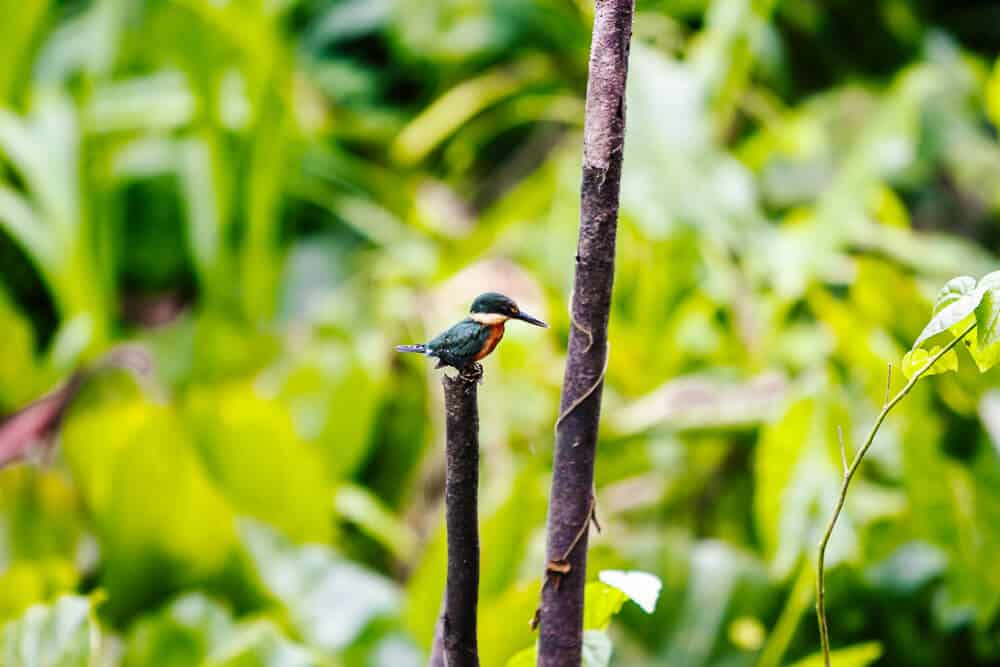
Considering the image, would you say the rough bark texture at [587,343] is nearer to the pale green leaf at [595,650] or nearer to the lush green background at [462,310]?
the pale green leaf at [595,650]

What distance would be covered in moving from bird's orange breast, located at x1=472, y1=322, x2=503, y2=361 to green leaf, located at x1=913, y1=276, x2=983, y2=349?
130 mm

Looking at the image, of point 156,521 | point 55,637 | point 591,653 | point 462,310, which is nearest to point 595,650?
point 591,653

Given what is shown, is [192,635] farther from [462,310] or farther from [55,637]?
[462,310]

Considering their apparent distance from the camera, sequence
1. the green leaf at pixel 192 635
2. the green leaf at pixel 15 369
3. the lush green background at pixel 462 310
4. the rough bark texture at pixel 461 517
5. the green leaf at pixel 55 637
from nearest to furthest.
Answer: the rough bark texture at pixel 461 517 < the green leaf at pixel 55 637 < the green leaf at pixel 192 635 < the lush green background at pixel 462 310 < the green leaf at pixel 15 369

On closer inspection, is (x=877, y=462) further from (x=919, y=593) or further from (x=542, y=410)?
(x=542, y=410)

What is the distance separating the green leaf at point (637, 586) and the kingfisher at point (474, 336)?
0.09 metres

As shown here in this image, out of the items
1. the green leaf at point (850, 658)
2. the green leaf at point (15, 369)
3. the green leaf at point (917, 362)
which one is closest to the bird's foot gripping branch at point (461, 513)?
the green leaf at point (917, 362)

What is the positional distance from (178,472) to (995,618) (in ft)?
1.88

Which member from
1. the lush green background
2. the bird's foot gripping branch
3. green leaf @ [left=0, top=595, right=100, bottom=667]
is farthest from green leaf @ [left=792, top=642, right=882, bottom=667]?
green leaf @ [left=0, top=595, right=100, bottom=667]

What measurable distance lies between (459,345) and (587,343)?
0.13 feet

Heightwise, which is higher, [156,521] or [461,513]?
[156,521]

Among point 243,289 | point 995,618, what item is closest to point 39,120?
point 243,289

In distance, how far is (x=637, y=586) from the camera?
1.00 ft

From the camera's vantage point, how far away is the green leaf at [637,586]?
0.29 meters
